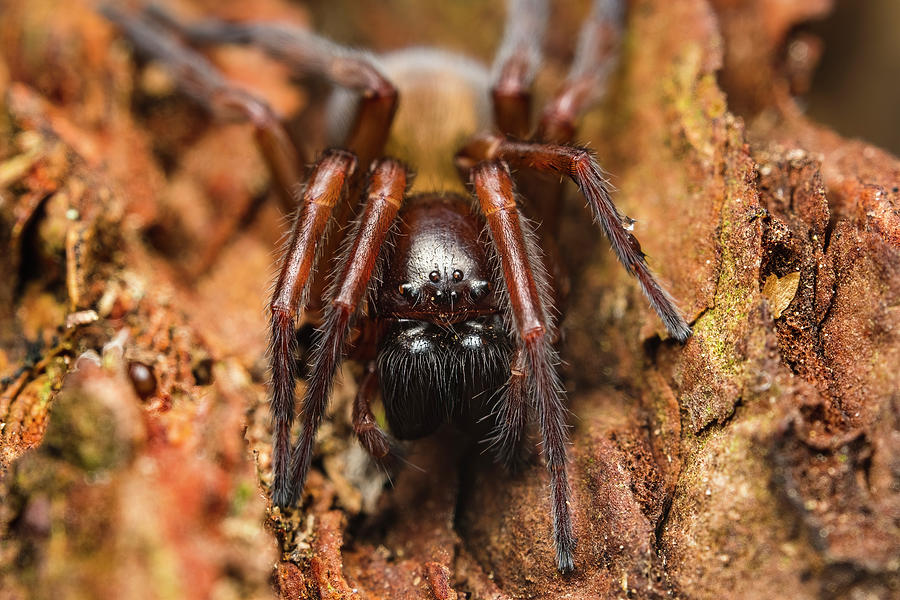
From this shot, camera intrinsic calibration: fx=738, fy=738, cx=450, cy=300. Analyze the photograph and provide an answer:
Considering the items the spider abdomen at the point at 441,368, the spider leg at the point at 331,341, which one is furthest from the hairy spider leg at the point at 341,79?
the spider abdomen at the point at 441,368

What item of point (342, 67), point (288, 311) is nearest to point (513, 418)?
point (288, 311)

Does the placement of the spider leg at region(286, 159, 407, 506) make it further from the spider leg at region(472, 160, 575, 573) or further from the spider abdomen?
the spider leg at region(472, 160, 575, 573)

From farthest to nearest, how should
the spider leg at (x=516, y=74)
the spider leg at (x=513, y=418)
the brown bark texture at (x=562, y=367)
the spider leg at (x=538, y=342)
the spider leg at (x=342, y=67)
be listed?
1. the spider leg at (x=516, y=74)
2. the spider leg at (x=342, y=67)
3. the spider leg at (x=513, y=418)
4. the spider leg at (x=538, y=342)
5. the brown bark texture at (x=562, y=367)

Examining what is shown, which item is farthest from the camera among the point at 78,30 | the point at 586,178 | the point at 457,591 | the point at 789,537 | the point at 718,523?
the point at 78,30

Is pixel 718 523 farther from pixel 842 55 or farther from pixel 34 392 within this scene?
pixel 842 55

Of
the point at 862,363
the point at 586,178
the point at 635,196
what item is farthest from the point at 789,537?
the point at 635,196

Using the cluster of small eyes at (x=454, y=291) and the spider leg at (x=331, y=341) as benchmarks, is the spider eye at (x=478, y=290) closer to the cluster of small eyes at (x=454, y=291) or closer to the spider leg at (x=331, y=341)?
the cluster of small eyes at (x=454, y=291)

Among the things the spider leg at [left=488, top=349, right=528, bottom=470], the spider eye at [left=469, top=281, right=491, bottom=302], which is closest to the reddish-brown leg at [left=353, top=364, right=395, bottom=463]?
the spider leg at [left=488, top=349, right=528, bottom=470]
